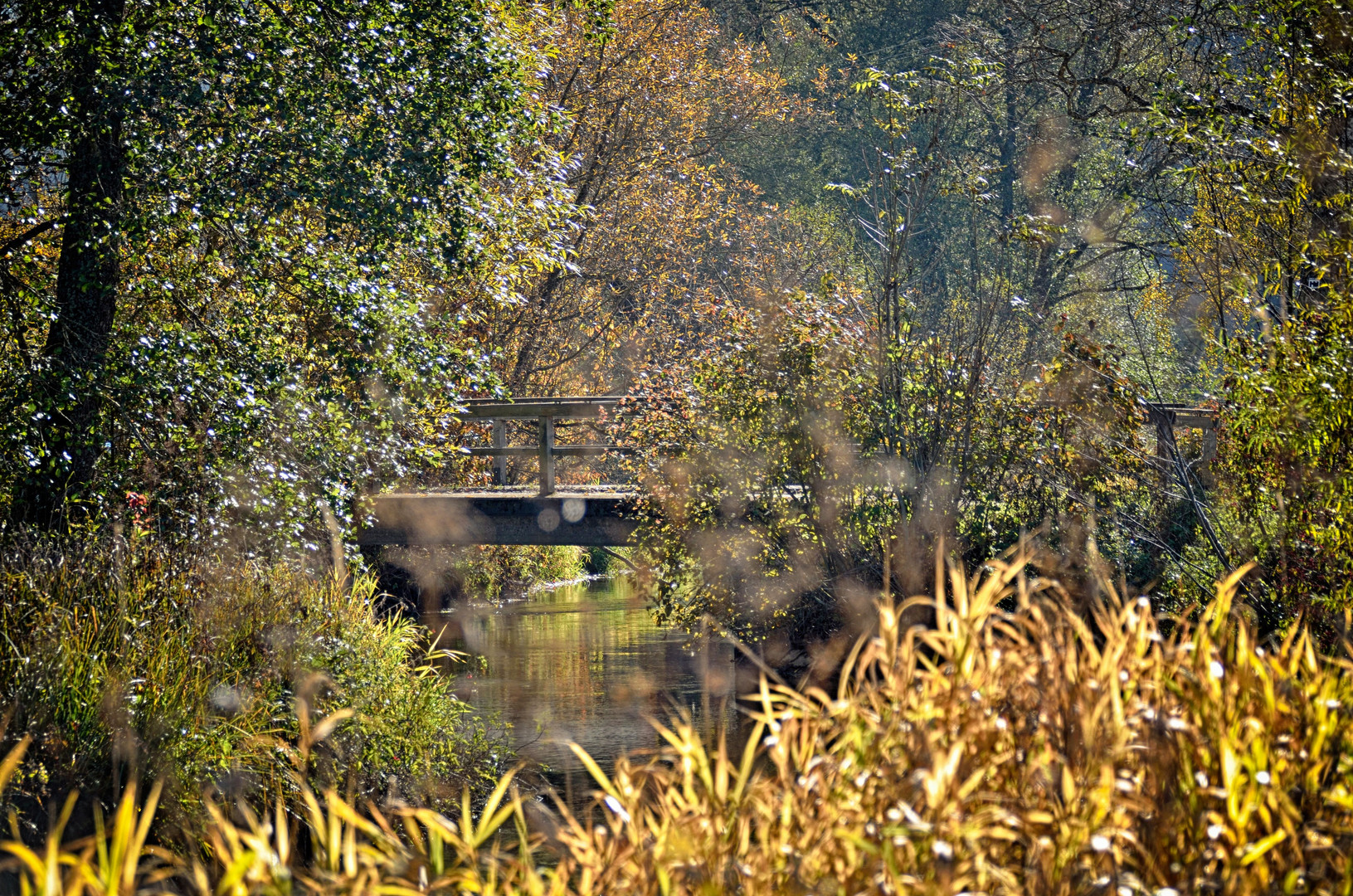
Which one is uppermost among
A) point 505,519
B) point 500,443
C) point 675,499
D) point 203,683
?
point 500,443

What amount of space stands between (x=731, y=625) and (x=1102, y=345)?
397 cm

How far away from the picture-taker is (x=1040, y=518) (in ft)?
35.6

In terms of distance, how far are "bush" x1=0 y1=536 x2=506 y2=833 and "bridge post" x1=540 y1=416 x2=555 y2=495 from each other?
510 cm

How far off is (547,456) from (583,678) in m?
2.71

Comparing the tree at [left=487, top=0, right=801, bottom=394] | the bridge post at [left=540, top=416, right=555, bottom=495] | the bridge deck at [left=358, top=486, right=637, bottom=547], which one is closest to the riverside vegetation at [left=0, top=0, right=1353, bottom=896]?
the bridge deck at [left=358, top=486, right=637, bottom=547]

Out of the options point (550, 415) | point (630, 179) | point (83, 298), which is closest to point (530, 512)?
point (550, 415)

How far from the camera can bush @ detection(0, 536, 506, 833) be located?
6723 millimetres

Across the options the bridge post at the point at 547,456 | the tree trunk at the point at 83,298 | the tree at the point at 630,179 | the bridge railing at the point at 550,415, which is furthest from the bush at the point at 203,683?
the tree at the point at 630,179

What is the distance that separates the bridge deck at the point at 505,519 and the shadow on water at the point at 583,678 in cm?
130

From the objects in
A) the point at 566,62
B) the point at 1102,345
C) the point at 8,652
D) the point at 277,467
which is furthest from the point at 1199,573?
the point at 566,62

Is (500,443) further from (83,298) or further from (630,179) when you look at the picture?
(83,298)

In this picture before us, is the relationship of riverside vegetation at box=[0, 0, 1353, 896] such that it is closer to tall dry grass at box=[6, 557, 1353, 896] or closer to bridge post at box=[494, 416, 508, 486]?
tall dry grass at box=[6, 557, 1353, 896]

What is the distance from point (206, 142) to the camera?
27.9 ft

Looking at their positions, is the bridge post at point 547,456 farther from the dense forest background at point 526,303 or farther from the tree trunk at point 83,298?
the tree trunk at point 83,298
